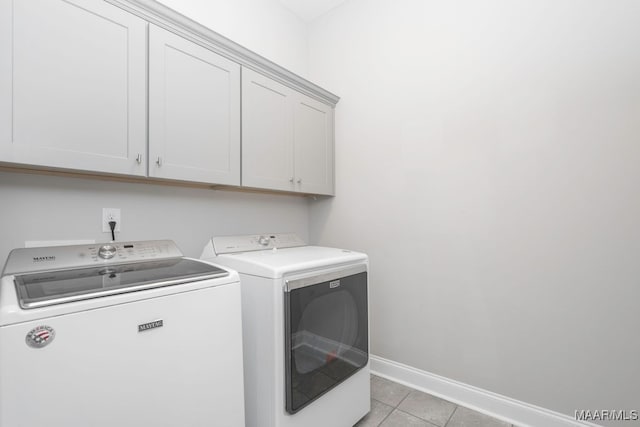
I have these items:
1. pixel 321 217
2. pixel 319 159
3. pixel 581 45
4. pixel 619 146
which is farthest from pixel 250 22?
pixel 619 146

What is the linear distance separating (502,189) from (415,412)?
1406 millimetres

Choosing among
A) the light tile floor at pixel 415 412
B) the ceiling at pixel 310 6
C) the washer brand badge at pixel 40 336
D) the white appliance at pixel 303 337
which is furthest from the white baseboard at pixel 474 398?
the ceiling at pixel 310 6

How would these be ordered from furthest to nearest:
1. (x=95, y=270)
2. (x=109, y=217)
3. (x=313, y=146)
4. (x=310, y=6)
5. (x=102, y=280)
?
1. (x=310, y=6)
2. (x=313, y=146)
3. (x=109, y=217)
4. (x=95, y=270)
5. (x=102, y=280)

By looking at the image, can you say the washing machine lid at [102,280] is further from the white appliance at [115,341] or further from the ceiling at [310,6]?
the ceiling at [310,6]

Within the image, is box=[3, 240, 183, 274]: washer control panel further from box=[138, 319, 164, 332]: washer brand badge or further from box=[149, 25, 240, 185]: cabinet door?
box=[138, 319, 164, 332]: washer brand badge

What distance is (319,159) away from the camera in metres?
2.32

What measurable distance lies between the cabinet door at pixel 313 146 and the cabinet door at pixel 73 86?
102 centimetres

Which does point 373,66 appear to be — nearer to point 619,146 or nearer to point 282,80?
point 282,80

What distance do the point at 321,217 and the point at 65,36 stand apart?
1.88 m

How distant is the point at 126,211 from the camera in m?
1.56

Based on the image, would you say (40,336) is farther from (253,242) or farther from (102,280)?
(253,242)

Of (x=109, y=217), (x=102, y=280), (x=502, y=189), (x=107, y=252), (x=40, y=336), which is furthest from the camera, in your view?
(x=502, y=189)

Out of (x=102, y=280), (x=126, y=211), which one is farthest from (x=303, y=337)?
(x=126, y=211)

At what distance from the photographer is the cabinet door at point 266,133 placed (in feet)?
5.96
